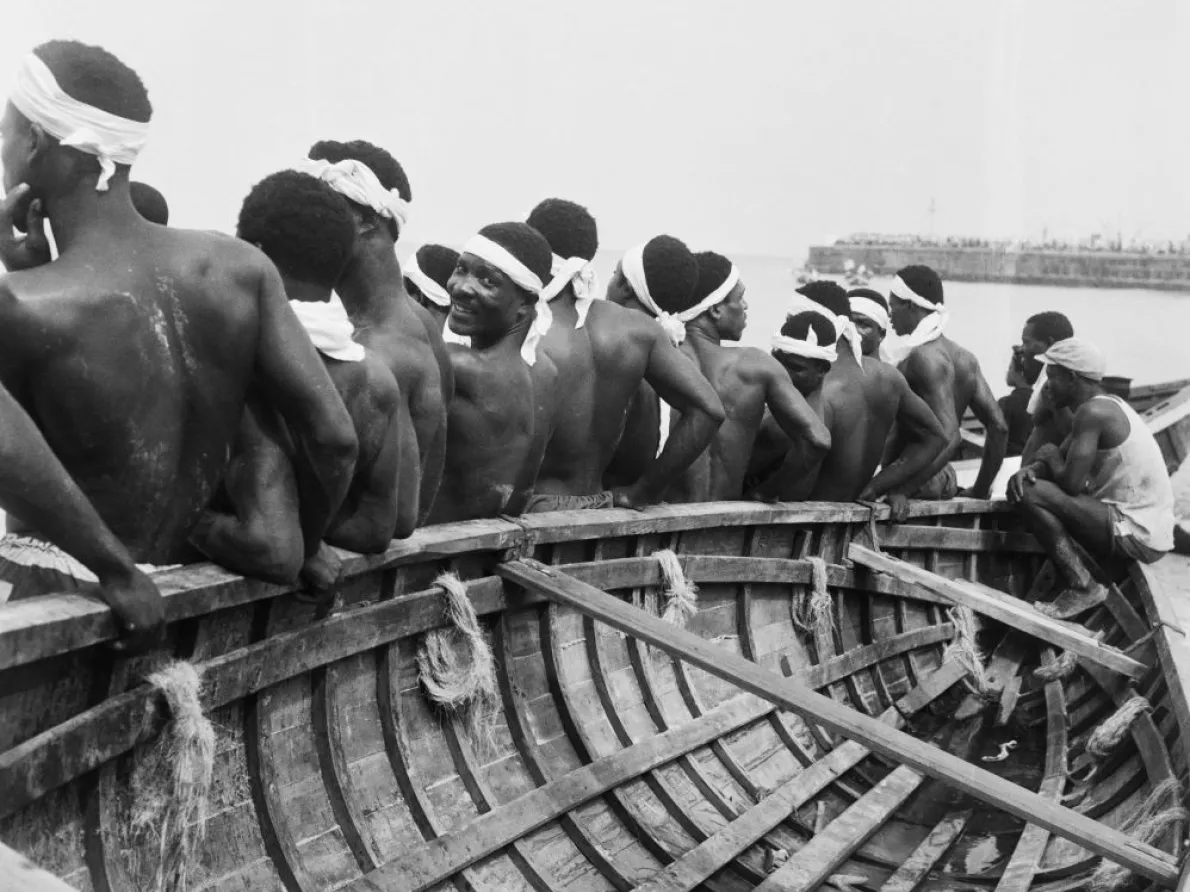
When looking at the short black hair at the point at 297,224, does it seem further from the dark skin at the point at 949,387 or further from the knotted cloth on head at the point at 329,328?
the dark skin at the point at 949,387

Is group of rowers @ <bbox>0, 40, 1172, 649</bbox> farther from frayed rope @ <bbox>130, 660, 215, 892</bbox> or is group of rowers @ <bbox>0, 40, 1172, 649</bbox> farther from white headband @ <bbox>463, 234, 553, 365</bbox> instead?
frayed rope @ <bbox>130, 660, 215, 892</bbox>

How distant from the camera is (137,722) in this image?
113 inches

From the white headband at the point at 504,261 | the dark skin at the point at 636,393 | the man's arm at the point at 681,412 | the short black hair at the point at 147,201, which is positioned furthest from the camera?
the man's arm at the point at 681,412

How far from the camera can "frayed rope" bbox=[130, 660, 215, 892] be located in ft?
9.65

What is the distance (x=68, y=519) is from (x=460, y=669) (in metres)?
1.66

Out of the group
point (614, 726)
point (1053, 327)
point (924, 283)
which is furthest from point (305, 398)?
point (1053, 327)

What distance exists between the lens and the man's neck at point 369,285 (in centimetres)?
385

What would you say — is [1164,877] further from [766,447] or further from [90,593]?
[766,447]

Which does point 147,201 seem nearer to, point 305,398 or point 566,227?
point 566,227

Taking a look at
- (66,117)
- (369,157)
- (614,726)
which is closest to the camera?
(66,117)

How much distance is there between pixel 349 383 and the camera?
11.3 ft

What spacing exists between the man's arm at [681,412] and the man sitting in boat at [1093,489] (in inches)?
92.4

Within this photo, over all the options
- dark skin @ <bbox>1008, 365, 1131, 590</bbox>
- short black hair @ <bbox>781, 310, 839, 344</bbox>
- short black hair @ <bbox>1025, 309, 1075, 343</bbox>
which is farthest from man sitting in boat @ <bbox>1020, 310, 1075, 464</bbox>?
short black hair @ <bbox>781, 310, 839, 344</bbox>

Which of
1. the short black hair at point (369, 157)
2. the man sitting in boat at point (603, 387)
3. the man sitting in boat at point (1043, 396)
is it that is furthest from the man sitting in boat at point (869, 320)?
the short black hair at point (369, 157)
